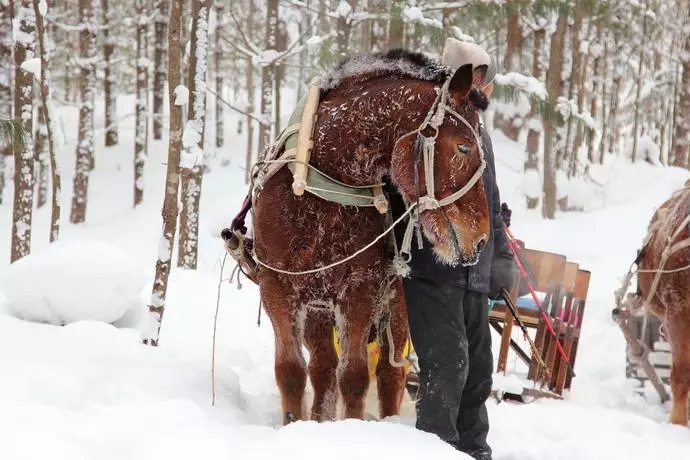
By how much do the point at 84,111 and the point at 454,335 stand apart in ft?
52.2

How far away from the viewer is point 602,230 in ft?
47.3

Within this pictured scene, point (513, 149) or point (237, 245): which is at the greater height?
point (237, 245)

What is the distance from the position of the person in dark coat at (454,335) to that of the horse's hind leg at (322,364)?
62cm

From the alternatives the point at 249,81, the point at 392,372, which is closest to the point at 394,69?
the point at 392,372

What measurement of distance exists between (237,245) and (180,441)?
1496mm

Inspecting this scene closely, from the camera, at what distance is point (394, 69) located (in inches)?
145

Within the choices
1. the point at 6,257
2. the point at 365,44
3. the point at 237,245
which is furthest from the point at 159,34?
the point at 237,245

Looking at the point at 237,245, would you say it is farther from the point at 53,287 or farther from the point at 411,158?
the point at 53,287

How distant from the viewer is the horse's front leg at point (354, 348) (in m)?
3.76

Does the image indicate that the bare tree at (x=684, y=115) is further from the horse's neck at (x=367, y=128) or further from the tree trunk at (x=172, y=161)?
the horse's neck at (x=367, y=128)

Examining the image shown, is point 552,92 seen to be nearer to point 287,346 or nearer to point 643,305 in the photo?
point 643,305

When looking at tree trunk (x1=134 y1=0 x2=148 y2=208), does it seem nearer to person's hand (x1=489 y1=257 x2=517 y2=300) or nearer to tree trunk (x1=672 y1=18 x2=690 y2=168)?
tree trunk (x1=672 y1=18 x2=690 y2=168)

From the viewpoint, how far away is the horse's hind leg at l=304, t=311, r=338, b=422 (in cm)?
407

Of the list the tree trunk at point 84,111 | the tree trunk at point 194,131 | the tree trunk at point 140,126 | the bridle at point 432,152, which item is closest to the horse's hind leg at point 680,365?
the bridle at point 432,152
